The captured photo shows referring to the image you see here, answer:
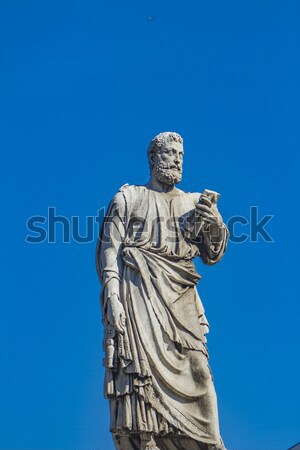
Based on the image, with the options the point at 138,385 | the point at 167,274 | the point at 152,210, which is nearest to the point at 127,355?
the point at 138,385

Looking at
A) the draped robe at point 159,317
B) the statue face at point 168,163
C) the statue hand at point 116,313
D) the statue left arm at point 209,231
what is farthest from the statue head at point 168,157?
the statue hand at point 116,313

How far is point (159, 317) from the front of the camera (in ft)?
47.0

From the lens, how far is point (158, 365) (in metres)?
14.0

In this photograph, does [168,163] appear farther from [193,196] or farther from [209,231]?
[209,231]

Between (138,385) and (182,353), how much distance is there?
0.87 m

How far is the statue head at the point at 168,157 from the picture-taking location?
1523 centimetres

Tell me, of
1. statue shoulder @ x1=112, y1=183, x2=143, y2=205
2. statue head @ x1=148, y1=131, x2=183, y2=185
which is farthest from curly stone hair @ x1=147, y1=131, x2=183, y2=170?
statue shoulder @ x1=112, y1=183, x2=143, y2=205

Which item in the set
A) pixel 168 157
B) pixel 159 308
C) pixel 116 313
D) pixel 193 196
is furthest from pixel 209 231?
pixel 116 313

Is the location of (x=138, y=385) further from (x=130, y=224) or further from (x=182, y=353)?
(x=130, y=224)

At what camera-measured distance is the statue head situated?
1523 cm

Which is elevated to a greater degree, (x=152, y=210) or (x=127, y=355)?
(x=152, y=210)

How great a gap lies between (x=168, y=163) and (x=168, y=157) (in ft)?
0.32

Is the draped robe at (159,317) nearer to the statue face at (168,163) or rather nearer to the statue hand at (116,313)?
the statue hand at (116,313)

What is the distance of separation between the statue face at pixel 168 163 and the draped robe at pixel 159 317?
10.4 inches
